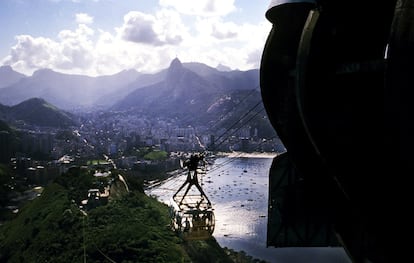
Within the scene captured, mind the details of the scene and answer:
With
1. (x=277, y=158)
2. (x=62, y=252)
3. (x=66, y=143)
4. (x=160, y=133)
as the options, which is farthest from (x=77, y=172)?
(x=160, y=133)

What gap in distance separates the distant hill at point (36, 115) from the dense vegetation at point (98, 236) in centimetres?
10853

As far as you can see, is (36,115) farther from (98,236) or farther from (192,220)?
(192,220)

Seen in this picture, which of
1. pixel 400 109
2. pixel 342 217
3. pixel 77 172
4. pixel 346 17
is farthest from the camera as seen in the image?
pixel 77 172

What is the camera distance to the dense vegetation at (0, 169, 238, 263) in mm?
23969

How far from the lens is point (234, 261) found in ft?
93.5

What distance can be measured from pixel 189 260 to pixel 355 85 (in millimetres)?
24141

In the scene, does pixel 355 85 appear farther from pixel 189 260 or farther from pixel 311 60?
pixel 189 260

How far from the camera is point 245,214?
44.4 meters

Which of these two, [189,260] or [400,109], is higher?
[400,109]

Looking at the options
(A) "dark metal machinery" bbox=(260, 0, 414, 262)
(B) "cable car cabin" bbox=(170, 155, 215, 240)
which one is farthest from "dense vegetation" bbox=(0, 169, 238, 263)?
(A) "dark metal machinery" bbox=(260, 0, 414, 262)

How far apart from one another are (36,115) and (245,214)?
370ft

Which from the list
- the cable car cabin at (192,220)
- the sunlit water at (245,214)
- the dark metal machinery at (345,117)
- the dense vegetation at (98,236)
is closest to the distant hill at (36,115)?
the sunlit water at (245,214)

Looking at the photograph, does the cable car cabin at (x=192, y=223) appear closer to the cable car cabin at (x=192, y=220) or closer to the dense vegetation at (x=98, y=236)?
the cable car cabin at (x=192, y=220)

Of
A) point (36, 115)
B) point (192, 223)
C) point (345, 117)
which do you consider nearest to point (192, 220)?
point (192, 223)
